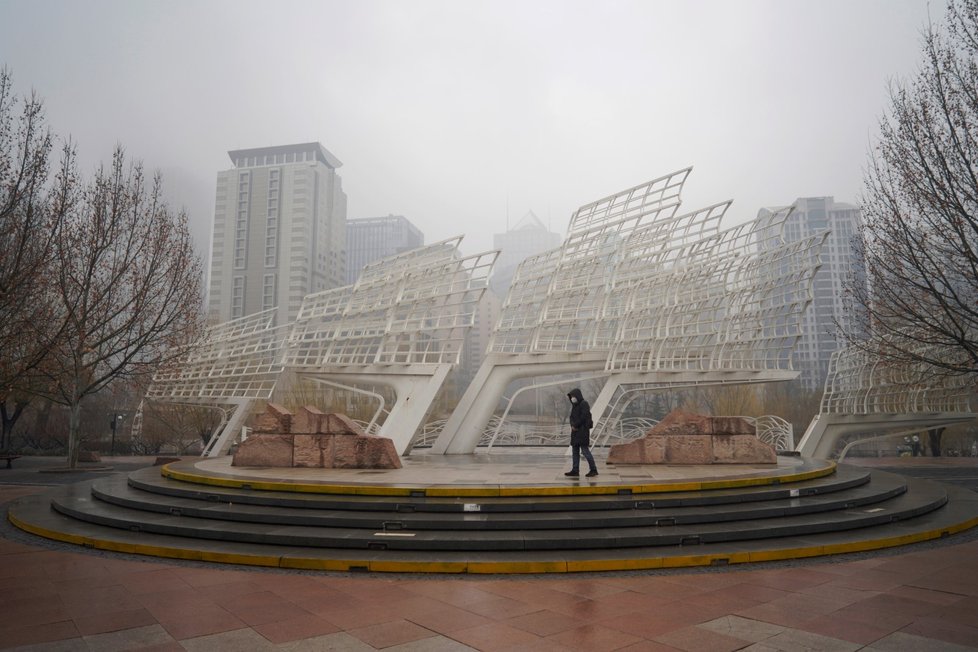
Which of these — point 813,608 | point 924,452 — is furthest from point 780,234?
point 924,452

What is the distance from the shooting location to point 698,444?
15.9 metres

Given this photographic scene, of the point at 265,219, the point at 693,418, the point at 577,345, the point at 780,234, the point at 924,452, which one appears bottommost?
the point at 924,452

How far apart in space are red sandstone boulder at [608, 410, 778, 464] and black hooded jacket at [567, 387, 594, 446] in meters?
3.33

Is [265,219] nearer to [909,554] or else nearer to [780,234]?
[780,234]

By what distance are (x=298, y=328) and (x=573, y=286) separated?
13.0 m

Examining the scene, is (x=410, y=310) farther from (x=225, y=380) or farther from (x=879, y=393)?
(x=879, y=393)

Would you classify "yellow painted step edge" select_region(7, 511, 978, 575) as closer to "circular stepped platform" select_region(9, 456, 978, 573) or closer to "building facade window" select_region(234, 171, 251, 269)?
"circular stepped platform" select_region(9, 456, 978, 573)

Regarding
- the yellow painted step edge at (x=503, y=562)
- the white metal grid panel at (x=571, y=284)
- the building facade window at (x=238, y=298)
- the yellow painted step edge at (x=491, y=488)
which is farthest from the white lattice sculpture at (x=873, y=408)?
the building facade window at (x=238, y=298)

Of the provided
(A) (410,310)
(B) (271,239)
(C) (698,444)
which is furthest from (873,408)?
(B) (271,239)

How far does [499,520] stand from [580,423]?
467 cm

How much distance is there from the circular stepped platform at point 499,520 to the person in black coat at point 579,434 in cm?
56

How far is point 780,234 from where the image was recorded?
2986cm

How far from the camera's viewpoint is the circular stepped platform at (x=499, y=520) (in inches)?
325

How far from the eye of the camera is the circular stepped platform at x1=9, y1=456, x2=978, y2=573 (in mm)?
8250
